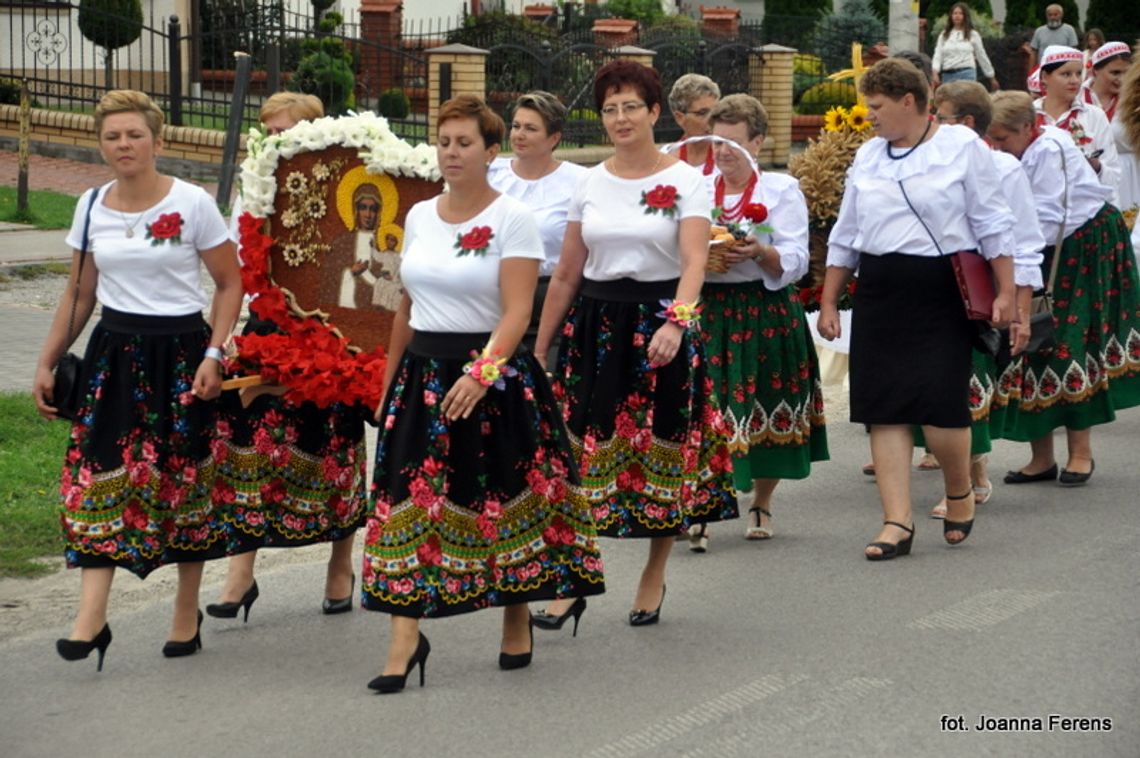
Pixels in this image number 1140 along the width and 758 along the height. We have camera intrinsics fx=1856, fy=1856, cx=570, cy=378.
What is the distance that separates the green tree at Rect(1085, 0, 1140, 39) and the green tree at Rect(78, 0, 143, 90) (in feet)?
69.3

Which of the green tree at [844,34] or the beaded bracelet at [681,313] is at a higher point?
the green tree at [844,34]

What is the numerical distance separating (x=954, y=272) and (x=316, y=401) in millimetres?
2635

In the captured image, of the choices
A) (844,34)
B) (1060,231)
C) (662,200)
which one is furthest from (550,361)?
(844,34)

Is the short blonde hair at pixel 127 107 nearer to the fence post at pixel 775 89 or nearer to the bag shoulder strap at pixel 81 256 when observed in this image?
the bag shoulder strap at pixel 81 256

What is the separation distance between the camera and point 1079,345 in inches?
361

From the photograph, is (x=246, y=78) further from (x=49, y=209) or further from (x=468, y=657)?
(x=468, y=657)

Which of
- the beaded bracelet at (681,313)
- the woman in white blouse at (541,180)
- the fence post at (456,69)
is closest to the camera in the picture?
the beaded bracelet at (681,313)

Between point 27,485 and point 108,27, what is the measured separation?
1535 cm

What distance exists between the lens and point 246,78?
17.3 meters

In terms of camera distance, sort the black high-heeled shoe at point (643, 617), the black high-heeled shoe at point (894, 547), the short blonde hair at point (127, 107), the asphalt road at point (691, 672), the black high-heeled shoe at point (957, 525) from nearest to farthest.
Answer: the asphalt road at point (691, 672) < the short blonde hair at point (127, 107) < the black high-heeled shoe at point (643, 617) < the black high-heeled shoe at point (894, 547) < the black high-heeled shoe at point (957, 525)

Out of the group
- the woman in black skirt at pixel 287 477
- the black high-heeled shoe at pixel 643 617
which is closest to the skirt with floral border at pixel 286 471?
the woman in black skirt at pixel 287 477

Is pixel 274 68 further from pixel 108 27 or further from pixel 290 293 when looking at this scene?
pixel 290 293

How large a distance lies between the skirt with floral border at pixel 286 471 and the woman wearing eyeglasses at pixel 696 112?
210cm

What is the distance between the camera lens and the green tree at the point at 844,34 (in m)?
31.9
